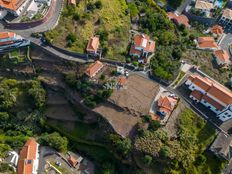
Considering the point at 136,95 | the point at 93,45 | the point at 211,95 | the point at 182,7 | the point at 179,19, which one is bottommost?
the point at 136,95

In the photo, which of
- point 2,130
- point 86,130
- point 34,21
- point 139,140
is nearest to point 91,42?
point 34,21

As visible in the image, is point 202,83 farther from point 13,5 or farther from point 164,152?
point 13,5

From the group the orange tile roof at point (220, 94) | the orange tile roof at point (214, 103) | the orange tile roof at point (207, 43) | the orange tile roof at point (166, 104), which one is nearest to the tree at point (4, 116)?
the orange tile roof at point (166, 104)

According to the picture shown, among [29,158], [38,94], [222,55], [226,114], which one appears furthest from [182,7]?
[29,158]

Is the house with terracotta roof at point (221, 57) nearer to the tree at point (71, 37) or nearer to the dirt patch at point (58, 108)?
the tree at point (71, 37)

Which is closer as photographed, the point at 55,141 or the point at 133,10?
the point at 55,141

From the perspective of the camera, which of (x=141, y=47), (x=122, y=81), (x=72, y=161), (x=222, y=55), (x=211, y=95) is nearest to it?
(x=72, y=161)

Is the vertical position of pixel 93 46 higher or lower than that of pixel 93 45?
lower
